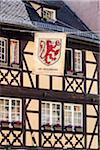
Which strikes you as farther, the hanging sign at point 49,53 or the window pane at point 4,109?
the window pane at point 4,109

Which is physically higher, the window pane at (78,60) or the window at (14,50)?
the window at (14,50)

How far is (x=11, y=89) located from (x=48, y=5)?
480 cm

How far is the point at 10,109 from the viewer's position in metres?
24.3

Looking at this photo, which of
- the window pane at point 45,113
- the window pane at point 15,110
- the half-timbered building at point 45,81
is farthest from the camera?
the window pane at point 45,113

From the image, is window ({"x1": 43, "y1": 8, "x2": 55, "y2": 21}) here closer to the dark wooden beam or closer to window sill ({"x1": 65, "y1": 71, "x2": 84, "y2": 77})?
window sill ({"x1": 65, "y1": 71, "x2": 84, "y2": 77})

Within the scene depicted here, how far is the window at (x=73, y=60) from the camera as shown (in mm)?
26355

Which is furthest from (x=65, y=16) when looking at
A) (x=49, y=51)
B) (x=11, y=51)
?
(x=49, y=51)

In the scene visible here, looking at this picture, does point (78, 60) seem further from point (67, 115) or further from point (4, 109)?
point (4, 109)

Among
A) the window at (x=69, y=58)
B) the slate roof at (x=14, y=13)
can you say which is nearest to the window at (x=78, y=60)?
the window at (x=69, y=58)

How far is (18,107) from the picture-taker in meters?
24.5

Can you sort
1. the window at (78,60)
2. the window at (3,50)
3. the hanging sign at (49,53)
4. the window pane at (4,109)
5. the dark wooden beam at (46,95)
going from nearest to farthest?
the hanging sign at (49,53)
the window pane at (4,109)
the dark wooden beam at (46,95)
the window at (3,50)
the window at (78,60)

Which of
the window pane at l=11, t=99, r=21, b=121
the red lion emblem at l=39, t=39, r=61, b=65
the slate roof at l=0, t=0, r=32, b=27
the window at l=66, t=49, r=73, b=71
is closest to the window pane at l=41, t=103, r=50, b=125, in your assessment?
the window pane at l=11, t=99, r=21, b=121

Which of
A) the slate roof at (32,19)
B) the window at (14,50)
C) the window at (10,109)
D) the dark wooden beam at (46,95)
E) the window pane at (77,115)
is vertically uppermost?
the slate roof at (32,19)

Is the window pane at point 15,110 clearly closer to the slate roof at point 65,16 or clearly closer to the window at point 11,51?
the window at point 11,51
